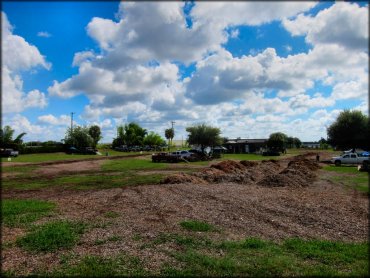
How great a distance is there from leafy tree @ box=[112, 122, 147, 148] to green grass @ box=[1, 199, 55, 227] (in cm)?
9782

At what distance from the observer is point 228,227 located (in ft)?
30.6

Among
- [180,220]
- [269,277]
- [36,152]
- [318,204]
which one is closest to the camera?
[269,277]

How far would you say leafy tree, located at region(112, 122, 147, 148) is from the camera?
4328 inches

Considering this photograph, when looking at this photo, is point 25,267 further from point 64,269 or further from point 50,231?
point 50,231

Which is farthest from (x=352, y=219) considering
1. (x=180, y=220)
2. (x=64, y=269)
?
(x=64, y=269)

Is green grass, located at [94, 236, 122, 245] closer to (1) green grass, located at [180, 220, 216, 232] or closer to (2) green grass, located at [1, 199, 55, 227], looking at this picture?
(1) green grass, located at [180, 220, 216, 232]

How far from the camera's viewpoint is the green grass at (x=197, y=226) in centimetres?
897

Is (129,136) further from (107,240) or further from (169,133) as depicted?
(107,240)

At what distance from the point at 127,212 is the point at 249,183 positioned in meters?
11.6

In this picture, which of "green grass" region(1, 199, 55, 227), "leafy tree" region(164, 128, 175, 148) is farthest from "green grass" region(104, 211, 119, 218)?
"leafy tree" region(164, 128, 175, 148)

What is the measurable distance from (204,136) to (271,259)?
56.1 metres

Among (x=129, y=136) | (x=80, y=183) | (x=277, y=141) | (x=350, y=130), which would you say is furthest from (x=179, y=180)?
(x=129, y=136)

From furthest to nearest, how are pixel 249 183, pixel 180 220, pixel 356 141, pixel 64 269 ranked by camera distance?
pixel 356 141
pixel 249 183
pixel 180 220
pixel 64 269

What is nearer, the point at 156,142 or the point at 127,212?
the point at 127,212
